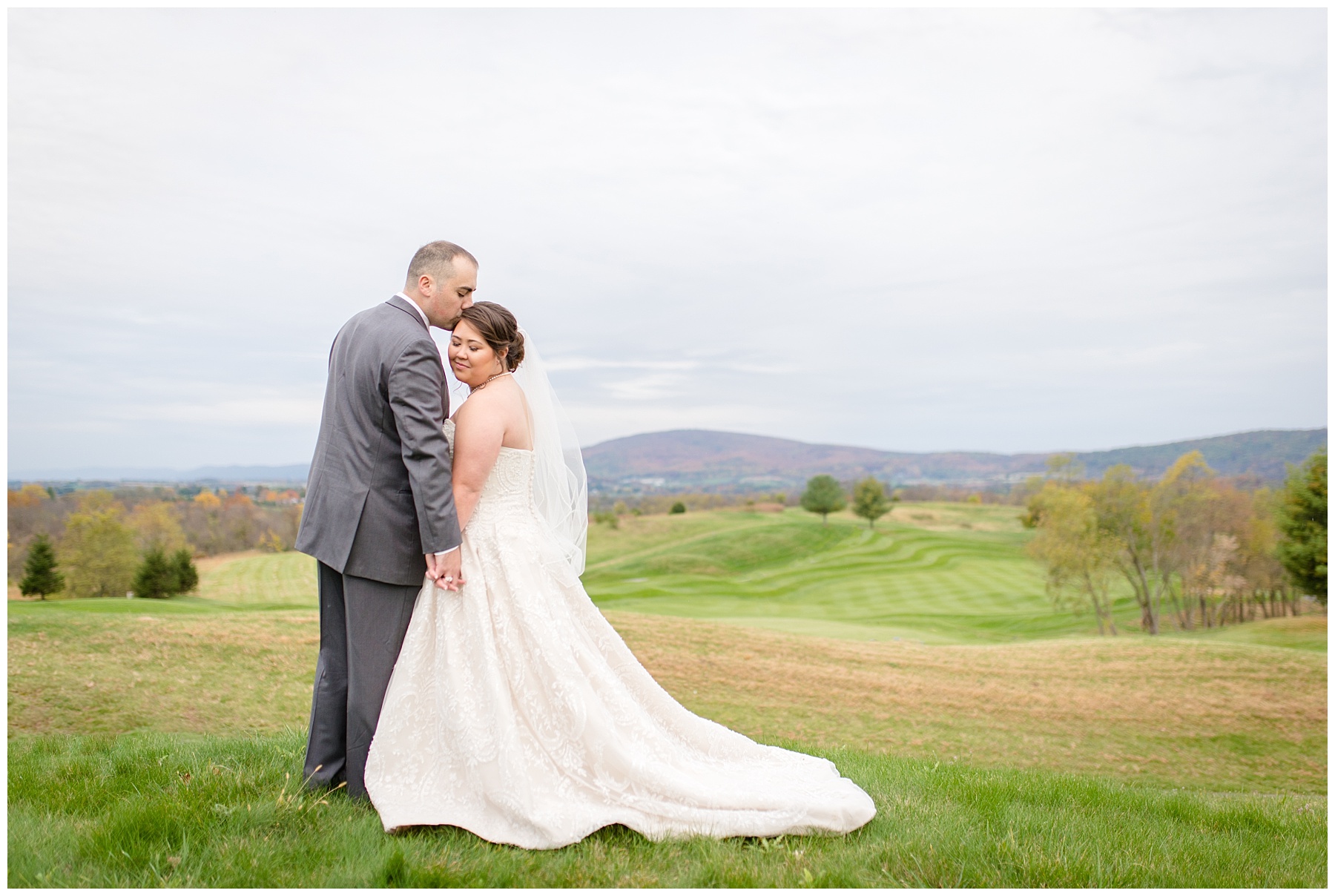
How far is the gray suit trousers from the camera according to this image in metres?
4.39

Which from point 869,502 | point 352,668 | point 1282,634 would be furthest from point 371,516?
point 869,502

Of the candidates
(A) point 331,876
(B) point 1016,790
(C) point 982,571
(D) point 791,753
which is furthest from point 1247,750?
(C) point 982,571

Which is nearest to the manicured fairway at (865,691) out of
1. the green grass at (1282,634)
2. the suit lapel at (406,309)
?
the suit lapel at (406,309)

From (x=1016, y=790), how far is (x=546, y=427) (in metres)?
3.57

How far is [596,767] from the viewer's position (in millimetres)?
4152

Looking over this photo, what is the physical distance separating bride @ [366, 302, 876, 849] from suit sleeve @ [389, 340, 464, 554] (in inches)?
8.8

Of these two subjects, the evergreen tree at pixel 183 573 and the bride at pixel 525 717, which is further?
the evergreen tree at pixel 183 573

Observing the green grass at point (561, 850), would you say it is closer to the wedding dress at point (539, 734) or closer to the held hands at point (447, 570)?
the wedding dress at point (539, 734)

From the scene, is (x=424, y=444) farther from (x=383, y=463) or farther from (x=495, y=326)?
(x=495, y=326)

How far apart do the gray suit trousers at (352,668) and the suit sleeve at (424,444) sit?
47 centimetres

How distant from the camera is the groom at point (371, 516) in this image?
4.25 meters

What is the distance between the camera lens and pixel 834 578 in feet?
141

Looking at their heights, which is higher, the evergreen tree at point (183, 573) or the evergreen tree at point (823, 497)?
the evergreen tree at point (823, 497)

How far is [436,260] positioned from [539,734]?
2.62 metres
